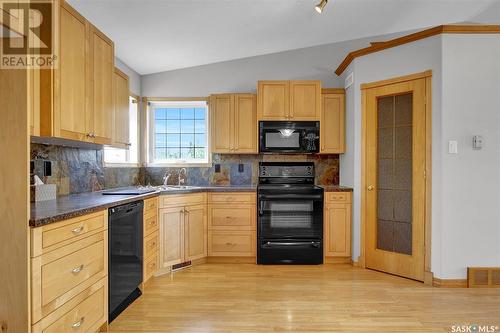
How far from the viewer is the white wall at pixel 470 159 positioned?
2.89 metres

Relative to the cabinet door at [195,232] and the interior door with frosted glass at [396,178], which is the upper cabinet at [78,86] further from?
the interior door with frosted glass at [396,178]

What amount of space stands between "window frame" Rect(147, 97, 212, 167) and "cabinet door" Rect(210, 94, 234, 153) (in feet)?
1.17

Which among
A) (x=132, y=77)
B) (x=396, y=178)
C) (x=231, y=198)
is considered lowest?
(x=231, y=198)

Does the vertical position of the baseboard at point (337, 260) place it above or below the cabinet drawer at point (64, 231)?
below

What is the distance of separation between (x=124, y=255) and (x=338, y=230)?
2.40 meters

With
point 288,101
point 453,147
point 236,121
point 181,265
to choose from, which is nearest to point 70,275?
point 181,265

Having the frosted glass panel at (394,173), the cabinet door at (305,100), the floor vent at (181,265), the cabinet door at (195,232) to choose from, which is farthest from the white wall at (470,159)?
the floor vent at (181,265)

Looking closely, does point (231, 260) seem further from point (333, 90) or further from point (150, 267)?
point (333, 90)

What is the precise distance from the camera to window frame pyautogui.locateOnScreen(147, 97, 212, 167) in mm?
4309

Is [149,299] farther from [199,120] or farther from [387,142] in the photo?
[387,142]

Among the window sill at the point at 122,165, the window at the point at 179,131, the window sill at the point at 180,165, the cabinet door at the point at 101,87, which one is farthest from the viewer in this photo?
the window at the point at 179,131

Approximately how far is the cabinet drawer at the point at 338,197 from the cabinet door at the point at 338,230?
6cm

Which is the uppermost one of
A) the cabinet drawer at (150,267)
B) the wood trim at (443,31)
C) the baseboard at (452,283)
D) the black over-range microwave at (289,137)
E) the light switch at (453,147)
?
the wood trim at (443,31)

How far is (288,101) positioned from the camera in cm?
388
